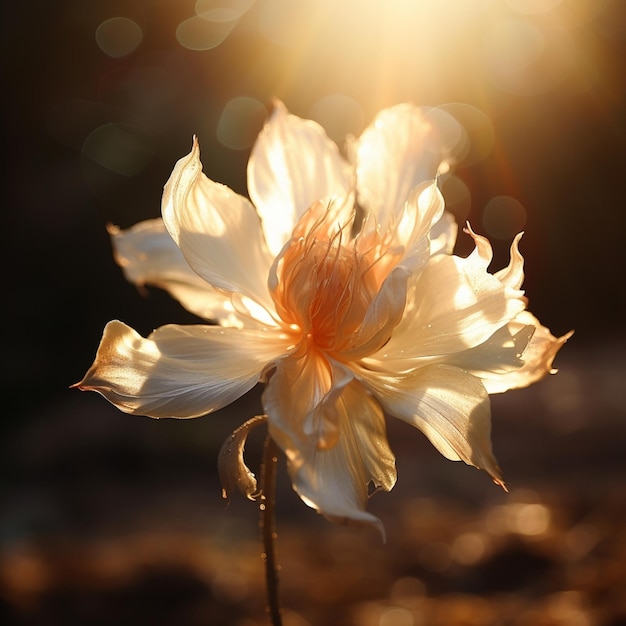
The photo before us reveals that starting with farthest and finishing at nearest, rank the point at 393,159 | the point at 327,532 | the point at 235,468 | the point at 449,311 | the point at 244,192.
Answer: the point at 244,192
the point at 327,532
the point at 393,159
the point at 449,311
the point at 235,468

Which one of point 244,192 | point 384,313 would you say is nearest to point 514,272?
point 384,313

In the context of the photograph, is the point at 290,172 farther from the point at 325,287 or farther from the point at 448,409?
the point at 448,409

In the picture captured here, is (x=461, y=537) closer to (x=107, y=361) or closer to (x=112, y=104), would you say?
(x=107, y=361)

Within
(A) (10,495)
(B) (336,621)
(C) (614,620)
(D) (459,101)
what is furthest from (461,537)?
(D) (459,101)

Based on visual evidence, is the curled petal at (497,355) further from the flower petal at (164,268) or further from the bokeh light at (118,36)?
the bokeh light at (118,36)

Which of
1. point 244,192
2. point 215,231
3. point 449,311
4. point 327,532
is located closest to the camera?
point 449,311

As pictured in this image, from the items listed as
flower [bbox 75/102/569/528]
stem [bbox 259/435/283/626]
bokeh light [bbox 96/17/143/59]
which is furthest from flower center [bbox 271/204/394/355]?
bokeh light [bbox 96/17/143/59]
